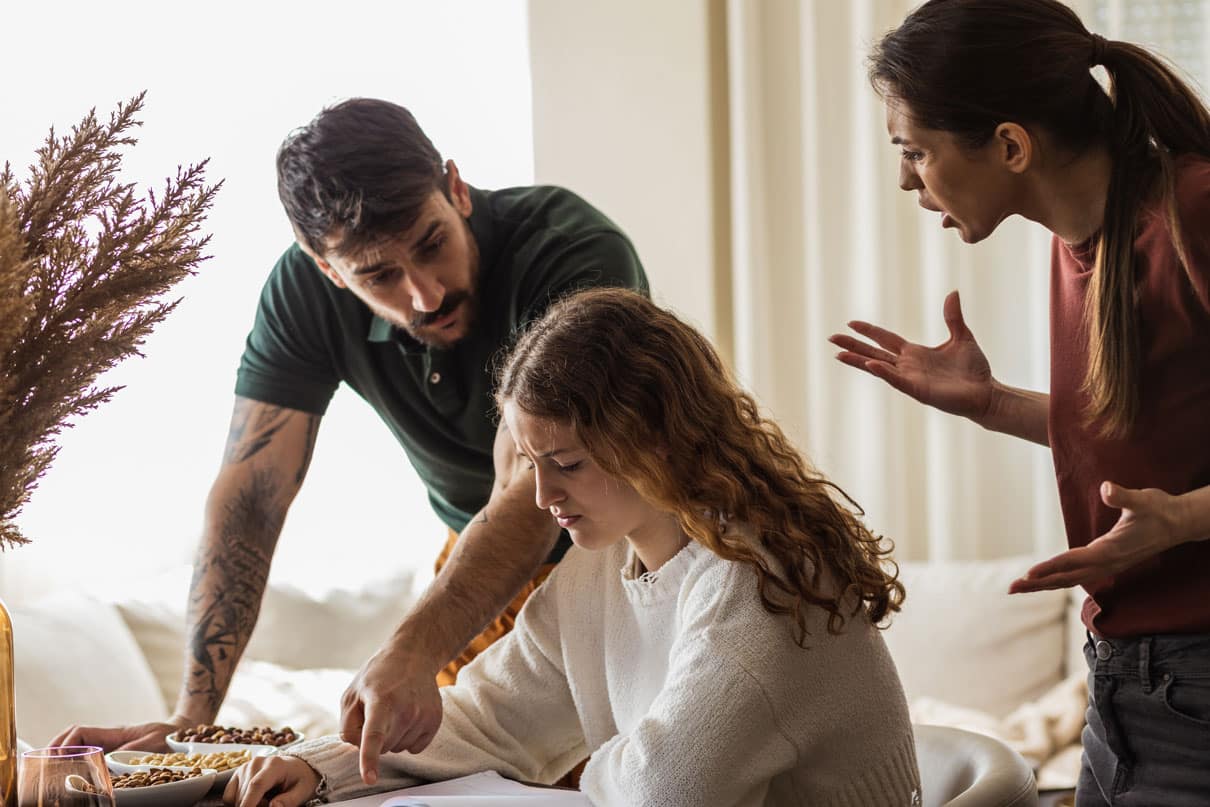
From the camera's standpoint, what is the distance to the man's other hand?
1.27 meters

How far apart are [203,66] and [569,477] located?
2756 mm

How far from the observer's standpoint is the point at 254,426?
81.7 inches

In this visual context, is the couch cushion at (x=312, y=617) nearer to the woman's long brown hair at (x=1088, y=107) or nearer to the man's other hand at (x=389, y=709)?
the man's other hand at (x=389, y=709)

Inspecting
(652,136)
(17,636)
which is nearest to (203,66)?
(652,136)

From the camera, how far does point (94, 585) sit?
3828 millimetres

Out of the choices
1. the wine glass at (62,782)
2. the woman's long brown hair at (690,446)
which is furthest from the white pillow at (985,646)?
the wine glass at (62,782)

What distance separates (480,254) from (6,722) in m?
1.06

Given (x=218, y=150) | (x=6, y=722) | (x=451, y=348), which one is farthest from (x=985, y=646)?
(x=6, y=722)

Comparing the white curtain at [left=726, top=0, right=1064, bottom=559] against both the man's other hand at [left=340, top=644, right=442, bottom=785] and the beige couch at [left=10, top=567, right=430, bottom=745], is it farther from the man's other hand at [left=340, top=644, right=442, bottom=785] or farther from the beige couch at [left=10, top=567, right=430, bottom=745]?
the man's other hand at [left=340, top=644, right=442, bottom=785]

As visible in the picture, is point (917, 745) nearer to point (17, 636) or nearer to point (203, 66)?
point (17, 636)

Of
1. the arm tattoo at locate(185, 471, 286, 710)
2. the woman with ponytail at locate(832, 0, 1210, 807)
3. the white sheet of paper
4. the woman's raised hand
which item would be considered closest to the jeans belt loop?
the woman with ponytail at locate(832, 0, 1210, 807)

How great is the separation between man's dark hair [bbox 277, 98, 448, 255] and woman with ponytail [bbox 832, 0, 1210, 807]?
26.8 inches

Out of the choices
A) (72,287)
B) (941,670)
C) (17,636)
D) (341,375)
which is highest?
(72,287)

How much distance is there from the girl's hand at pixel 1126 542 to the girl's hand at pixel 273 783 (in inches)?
27.0
